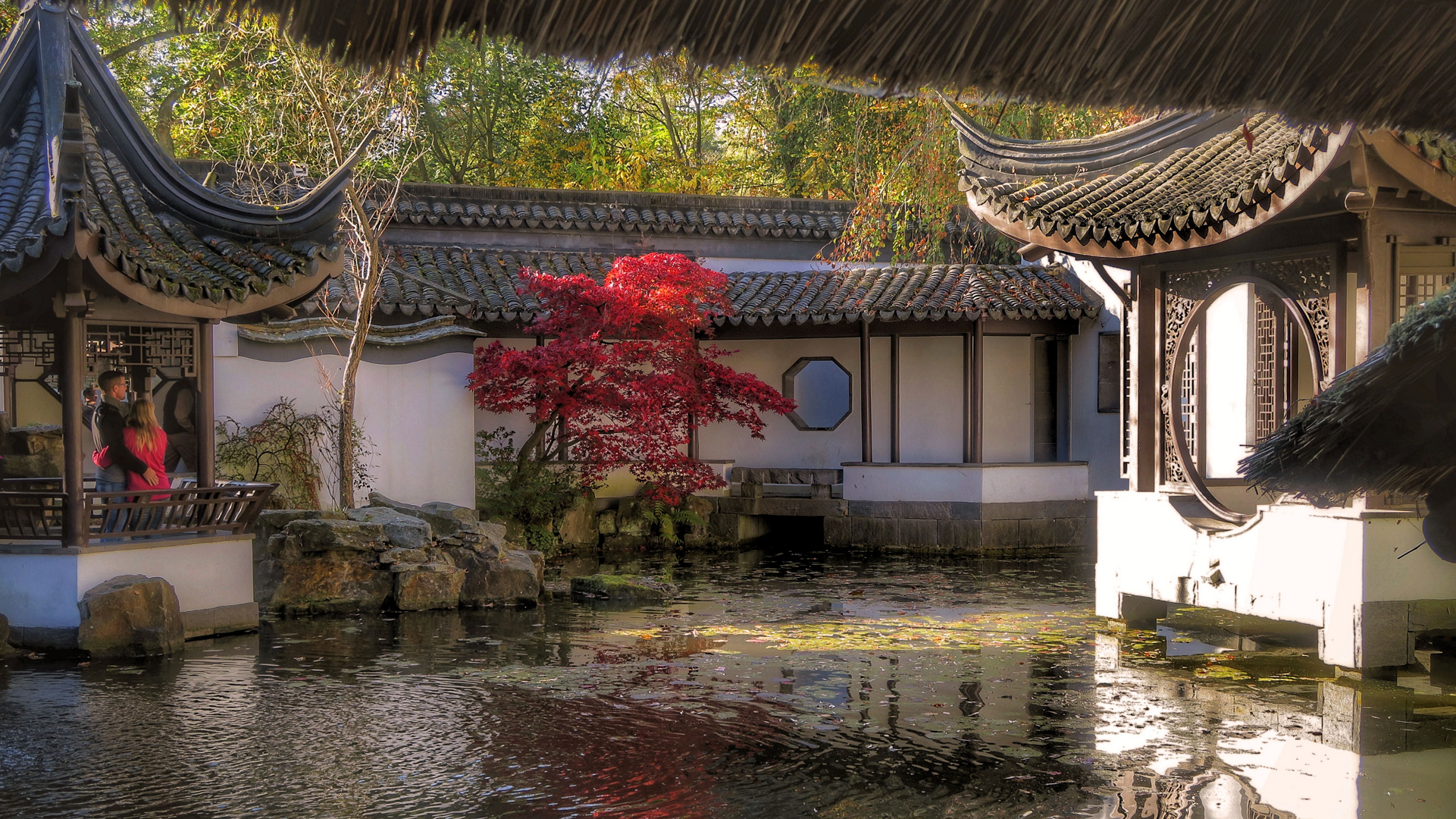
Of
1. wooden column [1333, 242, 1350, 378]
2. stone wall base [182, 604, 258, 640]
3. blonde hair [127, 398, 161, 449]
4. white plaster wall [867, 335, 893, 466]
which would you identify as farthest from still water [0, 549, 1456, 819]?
white plaster wall [867, 335, 893, 466]

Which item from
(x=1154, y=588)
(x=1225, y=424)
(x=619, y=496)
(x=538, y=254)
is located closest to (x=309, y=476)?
(x=619, y=496)

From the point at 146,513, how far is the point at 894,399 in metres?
9.27

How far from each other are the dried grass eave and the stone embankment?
758 cm

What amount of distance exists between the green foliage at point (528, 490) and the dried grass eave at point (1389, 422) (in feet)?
35.2

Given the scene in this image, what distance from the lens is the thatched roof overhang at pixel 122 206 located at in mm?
7781

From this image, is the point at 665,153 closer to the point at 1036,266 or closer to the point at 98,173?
the point at 1036,266

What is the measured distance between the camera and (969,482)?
1452 centimetres

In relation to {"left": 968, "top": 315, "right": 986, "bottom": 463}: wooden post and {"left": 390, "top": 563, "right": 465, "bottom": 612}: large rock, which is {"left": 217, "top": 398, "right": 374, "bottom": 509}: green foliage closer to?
{"left": 390, "top": 563, "right": 465, "bottom": 612}: large rock

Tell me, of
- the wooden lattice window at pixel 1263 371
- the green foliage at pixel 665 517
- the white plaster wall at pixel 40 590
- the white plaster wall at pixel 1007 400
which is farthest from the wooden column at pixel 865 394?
the white plaster wall at pixel 40 590

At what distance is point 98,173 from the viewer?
29.1 ft

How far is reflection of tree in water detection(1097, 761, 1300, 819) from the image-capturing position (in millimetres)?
4703

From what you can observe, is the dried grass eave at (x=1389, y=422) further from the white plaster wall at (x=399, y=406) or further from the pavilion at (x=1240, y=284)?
the white plaster wall at (x=399, y=406)

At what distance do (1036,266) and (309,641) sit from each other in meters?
10.9

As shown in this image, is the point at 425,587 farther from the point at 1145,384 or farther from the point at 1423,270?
the point at 1423,270
